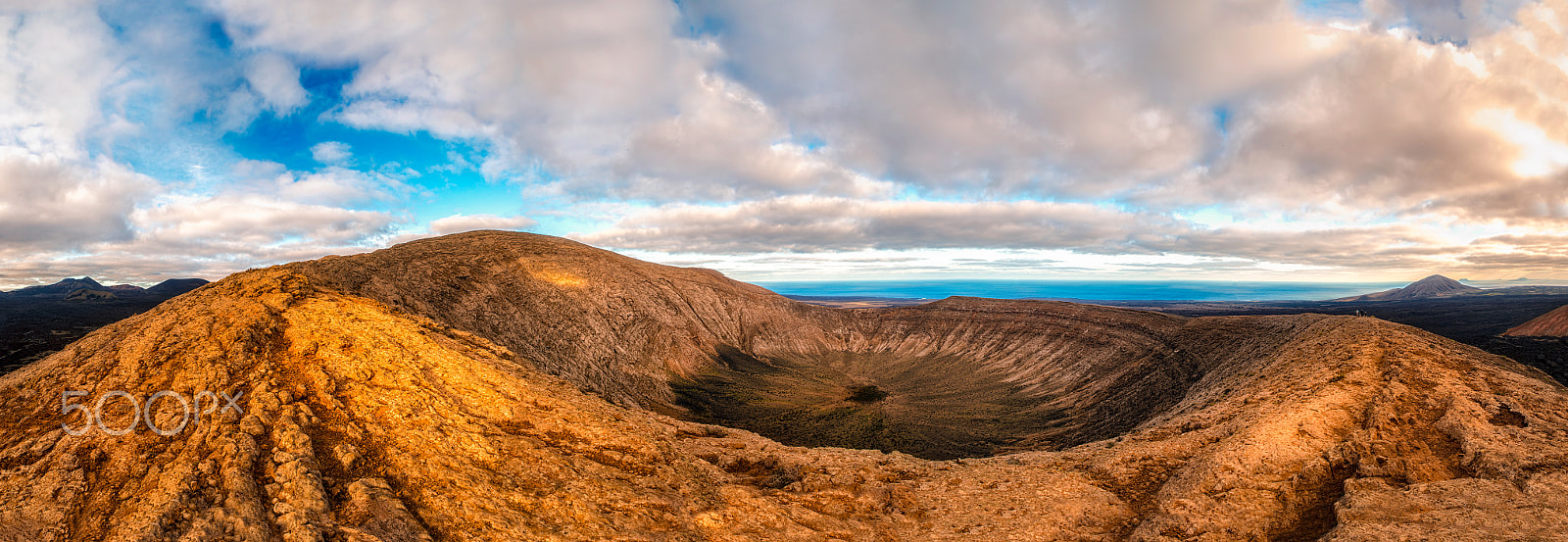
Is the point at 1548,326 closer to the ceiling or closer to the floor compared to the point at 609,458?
closer to the floor

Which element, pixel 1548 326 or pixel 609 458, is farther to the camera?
pixel 1548 326

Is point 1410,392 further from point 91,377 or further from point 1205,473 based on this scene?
point 91,377

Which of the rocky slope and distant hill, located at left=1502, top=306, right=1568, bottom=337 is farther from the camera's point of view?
distant hill, located at left=1502, top=306, right=1568, bottom=337

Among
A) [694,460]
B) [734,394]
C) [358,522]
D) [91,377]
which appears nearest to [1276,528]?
[694,460]

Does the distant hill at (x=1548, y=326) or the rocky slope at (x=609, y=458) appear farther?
the distant hill at (x=1548, y=326)

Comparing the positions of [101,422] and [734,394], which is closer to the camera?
[101,422]
